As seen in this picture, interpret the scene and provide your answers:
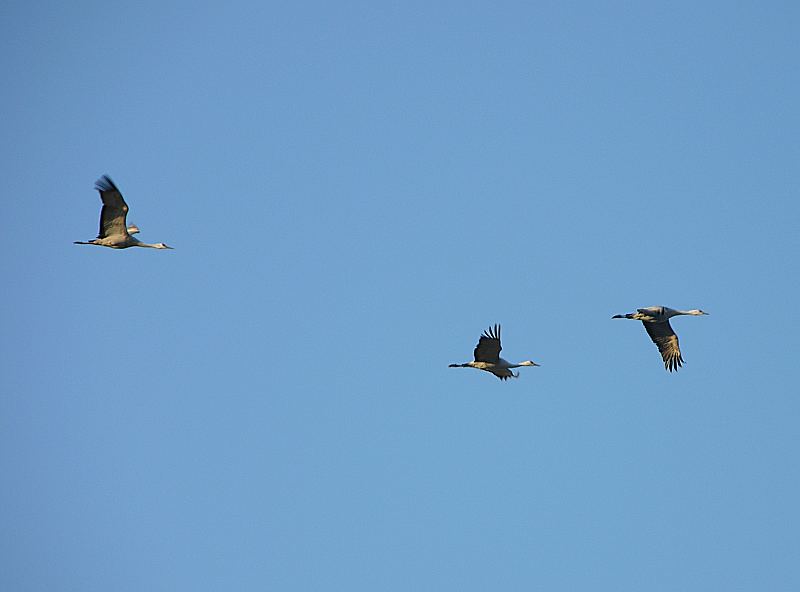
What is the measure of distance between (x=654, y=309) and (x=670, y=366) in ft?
7.66

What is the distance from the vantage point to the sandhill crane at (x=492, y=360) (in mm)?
46500

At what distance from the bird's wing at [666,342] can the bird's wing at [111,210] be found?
18.1m

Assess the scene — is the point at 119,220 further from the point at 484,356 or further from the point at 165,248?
the point at 484,356

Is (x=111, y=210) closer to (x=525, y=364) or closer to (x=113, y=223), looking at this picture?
(x=113, y=223)

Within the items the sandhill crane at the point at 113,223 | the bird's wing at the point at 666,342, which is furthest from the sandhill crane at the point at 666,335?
the sandhill crane at the point at 113,223

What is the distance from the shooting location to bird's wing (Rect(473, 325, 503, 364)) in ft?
152

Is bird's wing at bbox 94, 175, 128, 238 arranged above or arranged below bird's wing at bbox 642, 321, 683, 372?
above

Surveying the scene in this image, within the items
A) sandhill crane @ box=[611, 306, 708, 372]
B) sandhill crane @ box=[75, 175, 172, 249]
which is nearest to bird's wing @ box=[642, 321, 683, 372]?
sandhill crane @ box=[611, 306, 708, 372]

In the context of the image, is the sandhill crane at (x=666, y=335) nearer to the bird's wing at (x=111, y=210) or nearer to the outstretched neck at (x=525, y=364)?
the outstretched neck at (x=525, y=364)

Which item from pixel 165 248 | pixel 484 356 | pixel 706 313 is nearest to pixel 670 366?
pixel 706 313

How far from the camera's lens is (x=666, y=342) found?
5078 cm

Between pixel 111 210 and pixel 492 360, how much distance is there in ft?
43.2

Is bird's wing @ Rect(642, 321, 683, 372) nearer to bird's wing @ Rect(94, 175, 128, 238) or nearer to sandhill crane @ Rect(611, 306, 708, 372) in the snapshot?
sandhill crane @ Rect(611, 306, 708, 372)

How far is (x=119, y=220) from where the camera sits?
46312 mm
